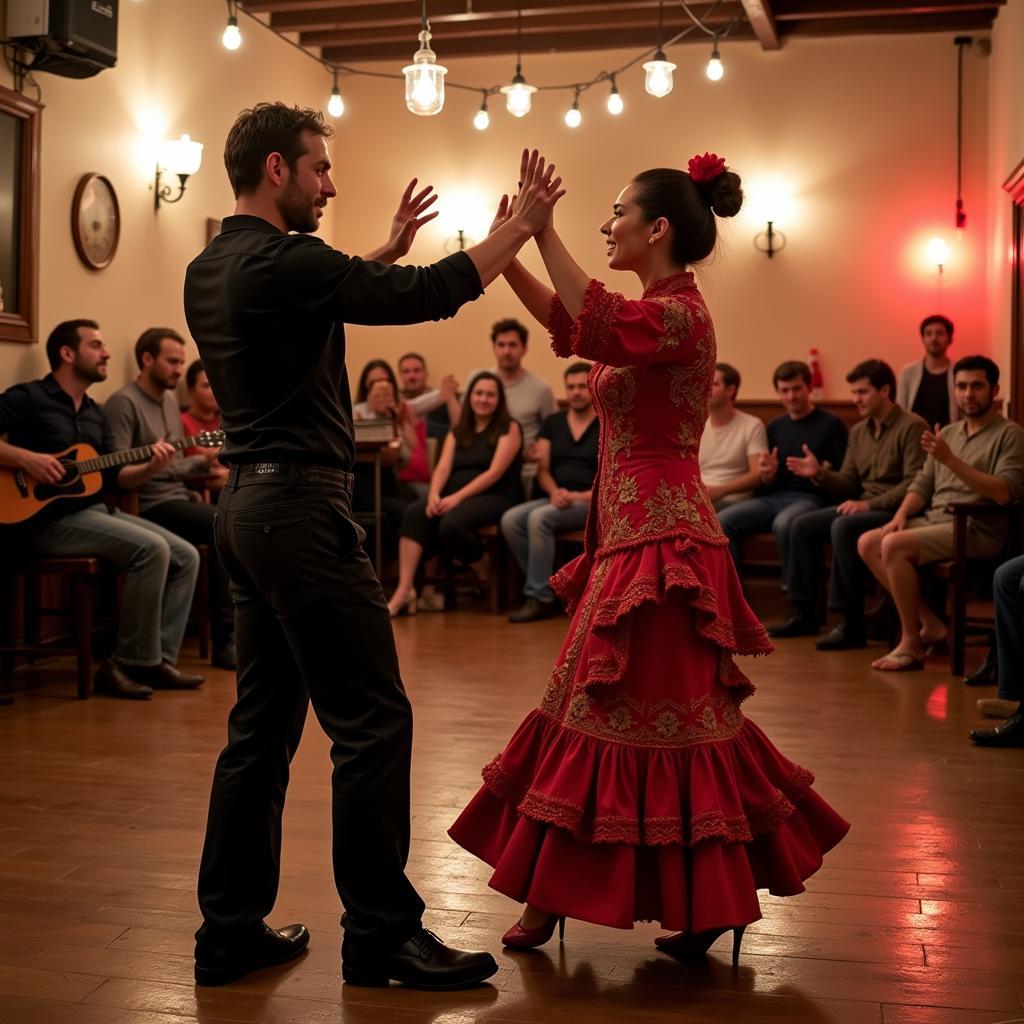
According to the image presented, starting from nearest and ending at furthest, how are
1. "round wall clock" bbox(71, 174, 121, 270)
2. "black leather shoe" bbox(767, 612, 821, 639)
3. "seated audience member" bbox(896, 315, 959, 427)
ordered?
"round wall clock" bbox(71, 174, 121, 270), "black leather shoe" bbox(767, 612, 821, 639), "seated audience member" bbox(896, 315, 959, 427)

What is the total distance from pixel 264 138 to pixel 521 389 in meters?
5.32

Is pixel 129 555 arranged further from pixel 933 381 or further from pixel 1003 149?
pixel 1003 149

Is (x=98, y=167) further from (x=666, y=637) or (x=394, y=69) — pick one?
(x=666, y=637)

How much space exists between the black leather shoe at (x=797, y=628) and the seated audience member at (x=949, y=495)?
25.9 inches

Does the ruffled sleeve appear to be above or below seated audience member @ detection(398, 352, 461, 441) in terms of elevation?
below

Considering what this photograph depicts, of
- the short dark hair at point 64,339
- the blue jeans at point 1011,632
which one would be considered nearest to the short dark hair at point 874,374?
the blue jeans at point 1011,632

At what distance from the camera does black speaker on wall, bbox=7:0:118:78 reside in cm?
516

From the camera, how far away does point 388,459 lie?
24.0 feet

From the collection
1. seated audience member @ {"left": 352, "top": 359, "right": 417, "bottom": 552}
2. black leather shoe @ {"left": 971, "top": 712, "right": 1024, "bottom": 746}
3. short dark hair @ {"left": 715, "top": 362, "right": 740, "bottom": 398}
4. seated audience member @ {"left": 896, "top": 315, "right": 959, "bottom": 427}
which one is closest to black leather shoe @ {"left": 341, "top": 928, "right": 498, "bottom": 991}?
black leather shoe @ {"left": 971, "top": 712, "right": 1024, "bottom": 746}

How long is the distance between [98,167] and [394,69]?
11.5 ft

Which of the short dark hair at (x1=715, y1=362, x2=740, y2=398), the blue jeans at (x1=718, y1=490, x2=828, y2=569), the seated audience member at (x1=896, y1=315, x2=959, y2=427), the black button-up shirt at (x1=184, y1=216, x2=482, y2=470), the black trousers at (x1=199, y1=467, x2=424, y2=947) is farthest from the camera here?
the seated audience member at (x1=896, y1=315, x2=959, y2=427)

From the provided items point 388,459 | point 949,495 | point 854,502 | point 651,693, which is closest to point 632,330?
point 651,693

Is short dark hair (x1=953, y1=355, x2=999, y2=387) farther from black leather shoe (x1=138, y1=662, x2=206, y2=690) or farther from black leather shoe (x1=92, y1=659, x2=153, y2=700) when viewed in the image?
black leather shoe (x1=92, y1=659, x2=153, y2=700)

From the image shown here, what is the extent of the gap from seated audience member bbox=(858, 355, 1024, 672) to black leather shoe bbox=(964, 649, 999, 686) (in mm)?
393
